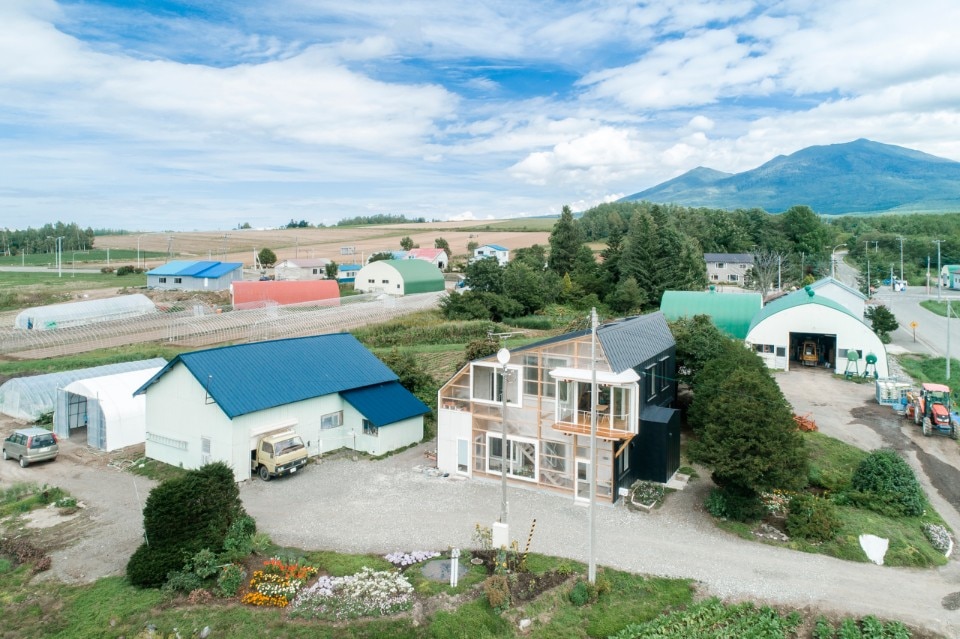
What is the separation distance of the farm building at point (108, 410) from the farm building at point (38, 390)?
218 cm

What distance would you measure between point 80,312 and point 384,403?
129ft

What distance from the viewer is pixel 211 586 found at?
14.1 meters

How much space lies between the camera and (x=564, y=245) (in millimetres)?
74250

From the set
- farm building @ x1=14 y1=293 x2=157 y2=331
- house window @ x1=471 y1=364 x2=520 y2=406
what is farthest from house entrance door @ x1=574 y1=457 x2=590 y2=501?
farm building @ x1=14 y1=293 x2=157 y2=331

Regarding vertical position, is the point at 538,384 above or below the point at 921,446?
above

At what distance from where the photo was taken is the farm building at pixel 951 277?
246ft

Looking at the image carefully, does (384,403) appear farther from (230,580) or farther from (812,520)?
(812,520)

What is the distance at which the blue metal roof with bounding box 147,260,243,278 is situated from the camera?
67000mm

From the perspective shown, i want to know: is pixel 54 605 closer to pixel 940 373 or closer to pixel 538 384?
pixel 538 384

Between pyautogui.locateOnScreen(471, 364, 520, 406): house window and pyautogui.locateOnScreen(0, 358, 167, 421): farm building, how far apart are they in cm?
1752

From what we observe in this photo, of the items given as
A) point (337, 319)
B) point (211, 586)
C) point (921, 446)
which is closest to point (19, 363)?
point (337, 319)

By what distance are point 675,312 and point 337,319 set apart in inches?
1077

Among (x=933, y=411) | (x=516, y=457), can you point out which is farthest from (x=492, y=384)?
(x=933, y=411)

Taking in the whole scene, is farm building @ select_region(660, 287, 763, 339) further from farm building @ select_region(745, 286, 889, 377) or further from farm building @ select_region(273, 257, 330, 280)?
farm building @ select_region(273, 257, 330, 280)
